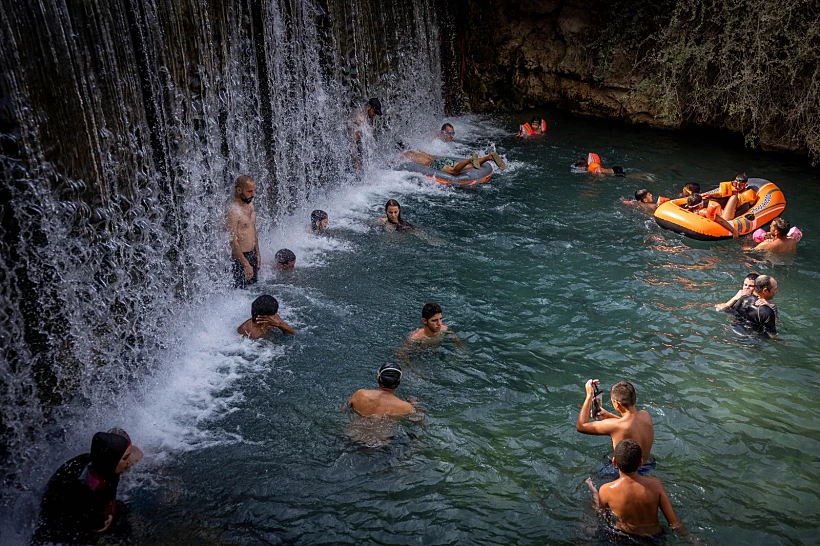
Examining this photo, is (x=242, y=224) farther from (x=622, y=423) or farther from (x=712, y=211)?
(x=712, y=211)

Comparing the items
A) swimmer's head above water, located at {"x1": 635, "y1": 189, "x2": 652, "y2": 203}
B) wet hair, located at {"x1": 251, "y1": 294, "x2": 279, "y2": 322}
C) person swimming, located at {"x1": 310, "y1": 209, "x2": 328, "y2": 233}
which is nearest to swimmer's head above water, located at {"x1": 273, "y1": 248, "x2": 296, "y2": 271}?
person swimming, located at {"x1": 310, "y1": 209, "x2": 328, "y2": 233}

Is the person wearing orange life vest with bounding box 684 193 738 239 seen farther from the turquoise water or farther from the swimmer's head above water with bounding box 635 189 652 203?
the swimmer's head above water with bounding box 635 189 652 203

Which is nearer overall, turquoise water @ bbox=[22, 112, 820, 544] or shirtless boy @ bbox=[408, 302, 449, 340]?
turquoise water @ bbox=[22, 112, 820, 544]

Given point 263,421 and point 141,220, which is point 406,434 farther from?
point 141,220

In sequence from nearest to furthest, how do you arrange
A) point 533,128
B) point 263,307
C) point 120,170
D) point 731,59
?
point 120,170, point 263,307, point 731,59, point 533,128

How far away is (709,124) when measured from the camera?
1573 cm

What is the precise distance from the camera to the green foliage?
43.1 feet

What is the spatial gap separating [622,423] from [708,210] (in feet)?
20.2

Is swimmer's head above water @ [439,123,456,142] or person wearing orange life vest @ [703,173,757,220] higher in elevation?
swimmer's head above water @ [439,123,456,142]

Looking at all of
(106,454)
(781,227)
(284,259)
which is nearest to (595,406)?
(106,454)

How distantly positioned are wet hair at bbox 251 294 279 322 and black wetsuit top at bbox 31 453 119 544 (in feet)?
8.72

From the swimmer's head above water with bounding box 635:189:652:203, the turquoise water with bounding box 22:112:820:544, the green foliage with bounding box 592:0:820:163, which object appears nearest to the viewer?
the turquoise water with bounding box 22:112:820:544

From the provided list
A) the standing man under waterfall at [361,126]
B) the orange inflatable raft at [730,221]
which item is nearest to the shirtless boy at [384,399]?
the orange inflatable raft at [730,221]

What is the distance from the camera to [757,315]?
7.57m
